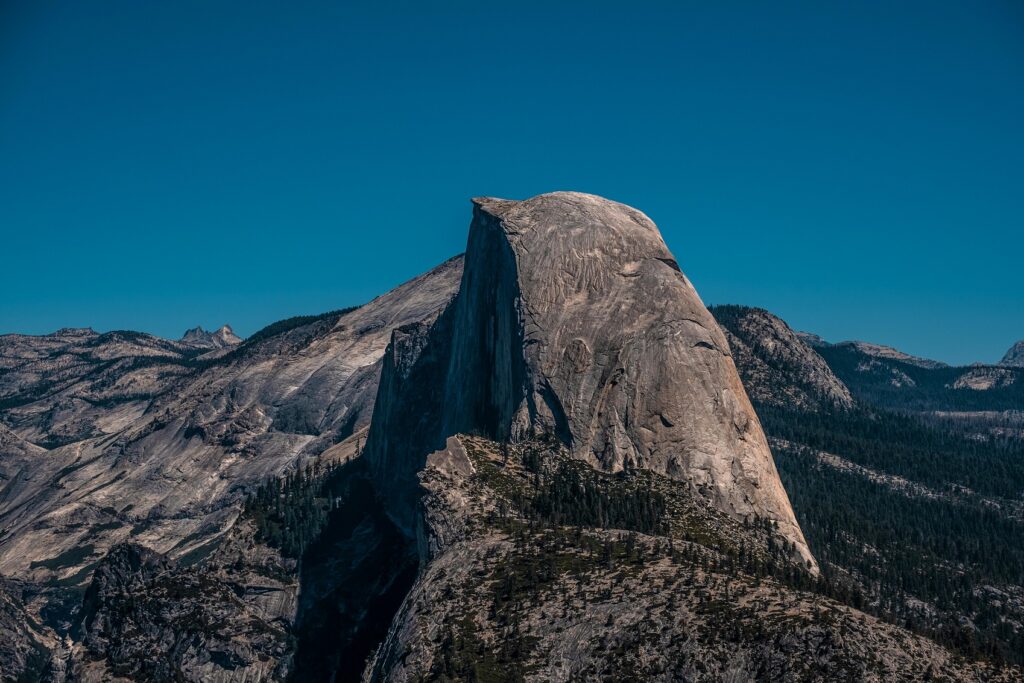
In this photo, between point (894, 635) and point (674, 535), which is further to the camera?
point (674, 535)

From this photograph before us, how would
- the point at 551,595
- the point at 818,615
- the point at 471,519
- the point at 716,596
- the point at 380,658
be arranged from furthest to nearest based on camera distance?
the point at 471,519 < the point at 380,658 < the point at 551,595 < the point at 716,596 < the point at 818,615

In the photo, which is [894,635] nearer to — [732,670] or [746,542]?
[732,670]

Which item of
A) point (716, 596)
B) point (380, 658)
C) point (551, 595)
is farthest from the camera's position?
point (380, 658)

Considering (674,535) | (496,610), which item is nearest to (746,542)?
(674,535)

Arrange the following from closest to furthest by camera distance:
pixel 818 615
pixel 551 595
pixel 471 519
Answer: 1. pixel 818 615
2. pixel 551 595
3. pixel 471 519

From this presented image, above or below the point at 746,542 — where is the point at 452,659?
below

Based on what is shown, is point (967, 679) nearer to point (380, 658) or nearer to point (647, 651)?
point (647, 651)

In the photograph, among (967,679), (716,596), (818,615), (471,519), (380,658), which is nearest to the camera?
(967,679)

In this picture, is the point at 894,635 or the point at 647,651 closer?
the point at 894,635

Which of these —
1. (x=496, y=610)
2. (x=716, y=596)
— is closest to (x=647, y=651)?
(x=716, y=596)
